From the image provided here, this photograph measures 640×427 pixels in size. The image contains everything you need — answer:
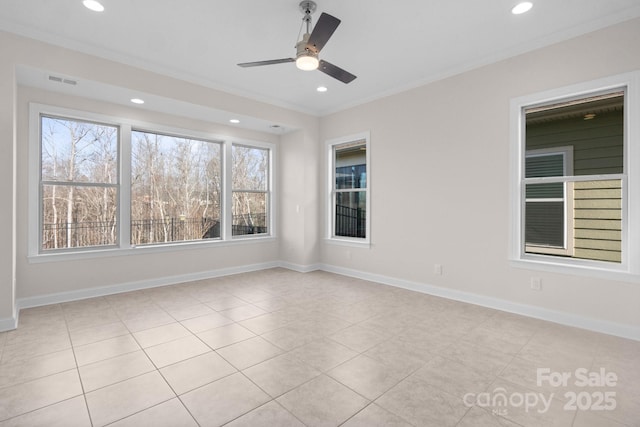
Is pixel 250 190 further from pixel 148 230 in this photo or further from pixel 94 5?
pixel 94 5

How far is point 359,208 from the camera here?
215 inches

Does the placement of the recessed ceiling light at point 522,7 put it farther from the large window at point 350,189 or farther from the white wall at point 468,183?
the large window at point 350,189

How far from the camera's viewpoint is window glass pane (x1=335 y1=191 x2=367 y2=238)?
539 cm

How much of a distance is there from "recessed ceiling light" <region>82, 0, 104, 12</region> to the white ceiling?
63mm

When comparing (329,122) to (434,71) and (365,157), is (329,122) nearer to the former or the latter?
(365,157)

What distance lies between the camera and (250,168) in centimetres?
595

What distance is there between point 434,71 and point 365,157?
173cm

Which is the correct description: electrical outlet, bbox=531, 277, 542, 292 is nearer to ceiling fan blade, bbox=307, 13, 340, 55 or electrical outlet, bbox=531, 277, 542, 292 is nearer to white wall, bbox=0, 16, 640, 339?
white wall, bbox=0, 16, 640, 339

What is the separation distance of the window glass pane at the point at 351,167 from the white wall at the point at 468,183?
0.37m

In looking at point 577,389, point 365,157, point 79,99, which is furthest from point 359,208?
point 79,99

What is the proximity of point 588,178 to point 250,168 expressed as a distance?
16.4ft

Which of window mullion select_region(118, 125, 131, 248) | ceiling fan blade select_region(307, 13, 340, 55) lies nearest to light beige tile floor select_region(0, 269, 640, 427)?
window mullion select_region(118, 125, 131, 248)

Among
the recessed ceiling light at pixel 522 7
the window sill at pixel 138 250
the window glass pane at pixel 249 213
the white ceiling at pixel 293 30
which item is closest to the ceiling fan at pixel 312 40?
the white ceiling at pixel 293 30

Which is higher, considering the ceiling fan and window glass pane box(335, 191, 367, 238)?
the ceiling fan
